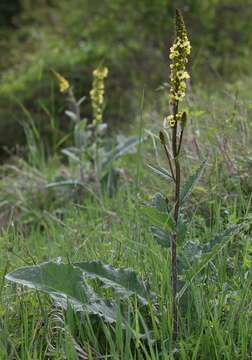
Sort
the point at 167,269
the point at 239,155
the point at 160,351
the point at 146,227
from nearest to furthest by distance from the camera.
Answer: the point at 160,351, the point at 167,269, the point at 146,227, the point at 239,155

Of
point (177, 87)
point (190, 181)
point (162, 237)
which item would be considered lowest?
point (162, 237)

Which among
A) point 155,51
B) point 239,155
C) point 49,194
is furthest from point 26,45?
point 239,155

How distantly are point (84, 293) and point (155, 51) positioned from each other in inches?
231

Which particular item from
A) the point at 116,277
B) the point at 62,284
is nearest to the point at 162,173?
the point at 116,277

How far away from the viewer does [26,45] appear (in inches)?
391

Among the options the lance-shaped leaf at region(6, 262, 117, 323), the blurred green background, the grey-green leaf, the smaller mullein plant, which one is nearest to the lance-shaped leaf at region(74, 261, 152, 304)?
the lance-shaped leaf at region(6, 262, 117, 323)

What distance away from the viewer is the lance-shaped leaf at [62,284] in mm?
2139

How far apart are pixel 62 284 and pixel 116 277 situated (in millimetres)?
167

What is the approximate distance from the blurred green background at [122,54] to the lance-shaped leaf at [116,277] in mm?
4613

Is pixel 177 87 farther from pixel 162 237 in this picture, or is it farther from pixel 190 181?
pixel 162 237

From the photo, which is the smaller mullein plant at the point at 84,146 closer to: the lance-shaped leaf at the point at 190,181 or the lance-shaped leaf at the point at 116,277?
the lance-shaped leaf at the point at 116,277

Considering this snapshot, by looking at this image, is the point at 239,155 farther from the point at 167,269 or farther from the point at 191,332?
the point at 191,332

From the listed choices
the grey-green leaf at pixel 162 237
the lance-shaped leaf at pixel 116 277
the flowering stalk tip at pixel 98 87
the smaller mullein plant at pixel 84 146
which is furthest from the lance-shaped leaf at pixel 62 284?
the smaller mullein plant at pixel 84 146

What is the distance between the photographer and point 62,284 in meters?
2.18
